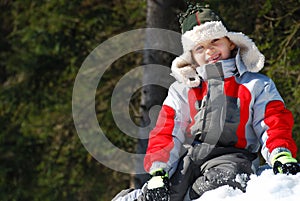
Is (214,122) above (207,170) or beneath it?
above

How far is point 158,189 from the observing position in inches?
126

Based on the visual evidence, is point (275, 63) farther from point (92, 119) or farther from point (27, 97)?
point (27, 97)

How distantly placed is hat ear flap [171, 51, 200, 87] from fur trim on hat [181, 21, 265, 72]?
138 mm

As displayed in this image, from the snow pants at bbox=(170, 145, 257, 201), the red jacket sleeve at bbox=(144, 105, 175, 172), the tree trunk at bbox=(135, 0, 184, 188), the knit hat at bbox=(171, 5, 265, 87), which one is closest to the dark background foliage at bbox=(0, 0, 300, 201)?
the tree trunk at bbox=(135, 0, 184, 188)

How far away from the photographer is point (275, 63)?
224 inches

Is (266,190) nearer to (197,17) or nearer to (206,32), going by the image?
(206,32)

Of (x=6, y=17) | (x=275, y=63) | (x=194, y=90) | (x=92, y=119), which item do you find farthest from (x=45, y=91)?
(x=194, y=90)

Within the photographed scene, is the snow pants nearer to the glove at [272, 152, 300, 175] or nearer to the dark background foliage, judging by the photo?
the glove at [272, 152, 300, 175]

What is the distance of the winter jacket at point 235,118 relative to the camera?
3.29m

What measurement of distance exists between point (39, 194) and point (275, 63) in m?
4.73

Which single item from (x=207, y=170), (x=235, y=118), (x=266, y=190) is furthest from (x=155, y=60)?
(x=266, y=190)

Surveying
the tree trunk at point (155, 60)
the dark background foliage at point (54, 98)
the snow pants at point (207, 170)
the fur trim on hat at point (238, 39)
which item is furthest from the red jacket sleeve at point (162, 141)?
the dark background foliage at point (54, 98)

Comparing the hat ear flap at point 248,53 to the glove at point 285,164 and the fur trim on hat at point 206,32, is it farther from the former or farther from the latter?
the glove at point 285,164

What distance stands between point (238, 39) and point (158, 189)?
3.17 feet
